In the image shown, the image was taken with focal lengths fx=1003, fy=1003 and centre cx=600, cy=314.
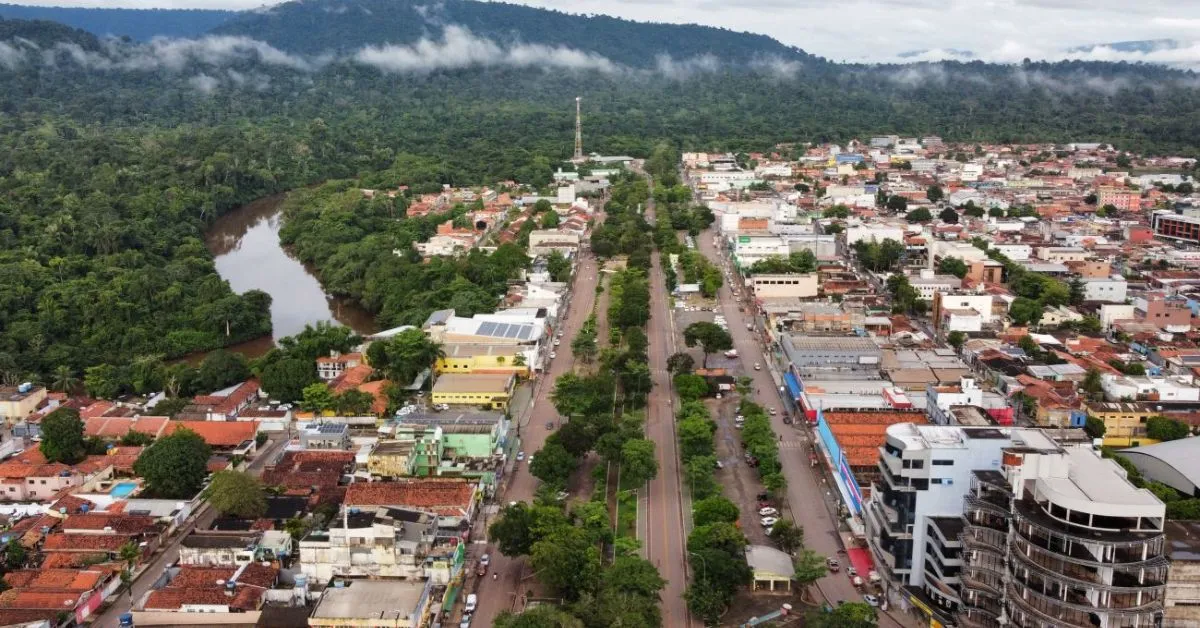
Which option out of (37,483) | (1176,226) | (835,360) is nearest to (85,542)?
(37,483)

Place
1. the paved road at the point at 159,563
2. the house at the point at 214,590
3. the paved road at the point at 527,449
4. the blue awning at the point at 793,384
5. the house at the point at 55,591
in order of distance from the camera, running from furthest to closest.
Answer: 1. the blue awning at the point at 793,384
2. the paved road at the point at 527,449
3. the paved road at the point at 159,563
4. the house at the point at 214,590
5. the house at the point at 55,591

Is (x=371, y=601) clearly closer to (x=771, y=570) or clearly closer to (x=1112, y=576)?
(x=771, y=570)

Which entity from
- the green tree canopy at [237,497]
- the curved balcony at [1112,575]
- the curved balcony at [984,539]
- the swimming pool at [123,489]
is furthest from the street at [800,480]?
the swimming pool at [123,489]

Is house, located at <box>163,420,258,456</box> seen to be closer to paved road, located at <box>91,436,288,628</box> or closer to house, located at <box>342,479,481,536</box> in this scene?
paved road, located at <box>91,436,288,628</box>

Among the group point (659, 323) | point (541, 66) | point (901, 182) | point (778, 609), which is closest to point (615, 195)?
point (901, 182)

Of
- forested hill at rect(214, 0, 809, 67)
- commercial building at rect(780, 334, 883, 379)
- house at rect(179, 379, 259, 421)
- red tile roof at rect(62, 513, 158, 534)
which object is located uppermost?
forested hill at rect(214, 0, 809, 67)

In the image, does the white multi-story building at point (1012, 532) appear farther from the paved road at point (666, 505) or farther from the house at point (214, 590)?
the house at point (214, 590)

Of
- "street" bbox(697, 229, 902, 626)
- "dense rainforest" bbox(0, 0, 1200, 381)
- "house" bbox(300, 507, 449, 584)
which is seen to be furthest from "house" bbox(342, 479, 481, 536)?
"dense rainforest" bbox(0, 0, 1200, 381)
